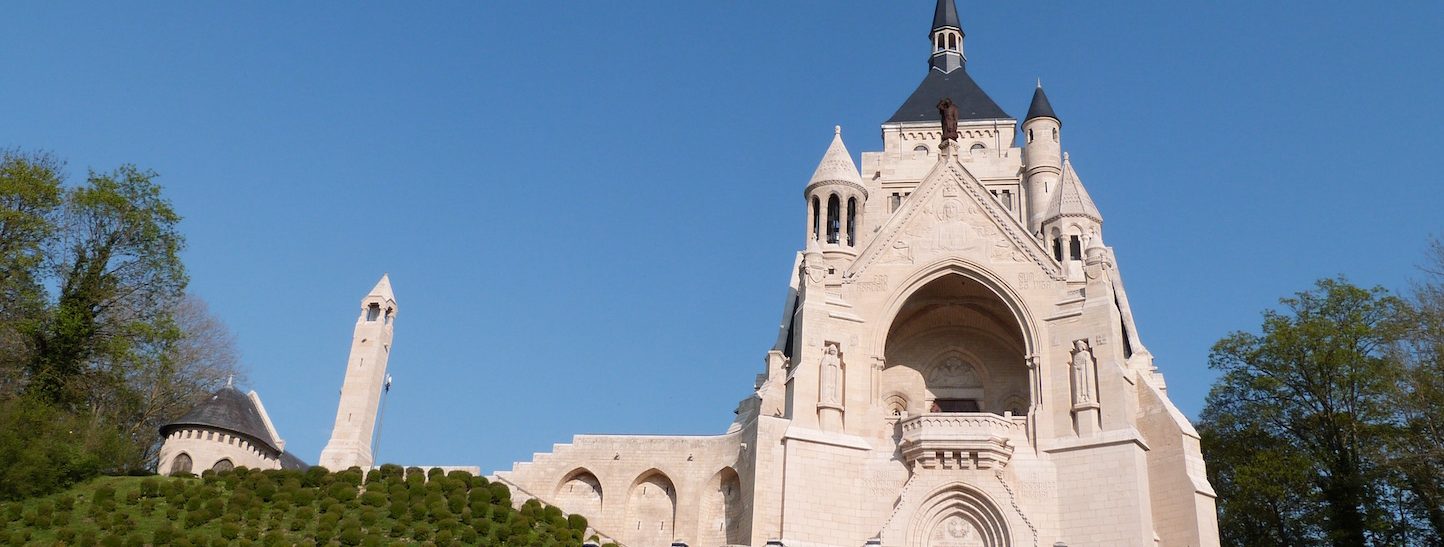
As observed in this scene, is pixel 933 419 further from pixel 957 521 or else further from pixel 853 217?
pixel 853 217

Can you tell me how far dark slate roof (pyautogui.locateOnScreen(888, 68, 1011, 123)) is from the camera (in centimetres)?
4556

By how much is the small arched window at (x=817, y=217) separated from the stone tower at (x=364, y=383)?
12680 mm

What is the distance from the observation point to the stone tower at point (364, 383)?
32531 mm

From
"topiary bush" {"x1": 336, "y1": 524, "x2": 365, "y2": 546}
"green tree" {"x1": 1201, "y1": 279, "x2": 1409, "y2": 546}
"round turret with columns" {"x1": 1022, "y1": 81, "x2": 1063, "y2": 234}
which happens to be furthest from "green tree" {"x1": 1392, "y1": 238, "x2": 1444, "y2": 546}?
"topiary bush" {"x1": 336, "y1": 524, "x2": 365, "y2": 546}

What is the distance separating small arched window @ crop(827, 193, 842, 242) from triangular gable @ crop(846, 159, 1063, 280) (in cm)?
293

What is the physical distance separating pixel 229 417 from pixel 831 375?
57.6 feet

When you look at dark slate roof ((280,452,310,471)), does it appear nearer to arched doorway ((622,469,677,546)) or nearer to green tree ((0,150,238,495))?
green tree ((0,150,238,495))

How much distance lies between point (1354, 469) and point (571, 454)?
2117 centimetres

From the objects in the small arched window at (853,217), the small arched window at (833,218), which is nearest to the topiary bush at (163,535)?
the small arched window at (833,218)

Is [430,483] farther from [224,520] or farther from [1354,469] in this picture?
[1354,469]

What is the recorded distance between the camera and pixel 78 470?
28.6m

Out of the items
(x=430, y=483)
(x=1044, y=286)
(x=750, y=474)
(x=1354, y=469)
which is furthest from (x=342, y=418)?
(x=1354, y=469)

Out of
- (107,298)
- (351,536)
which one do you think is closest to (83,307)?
(107,298)

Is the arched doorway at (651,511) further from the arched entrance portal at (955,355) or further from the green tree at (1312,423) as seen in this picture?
the green tree at (1312,423)
